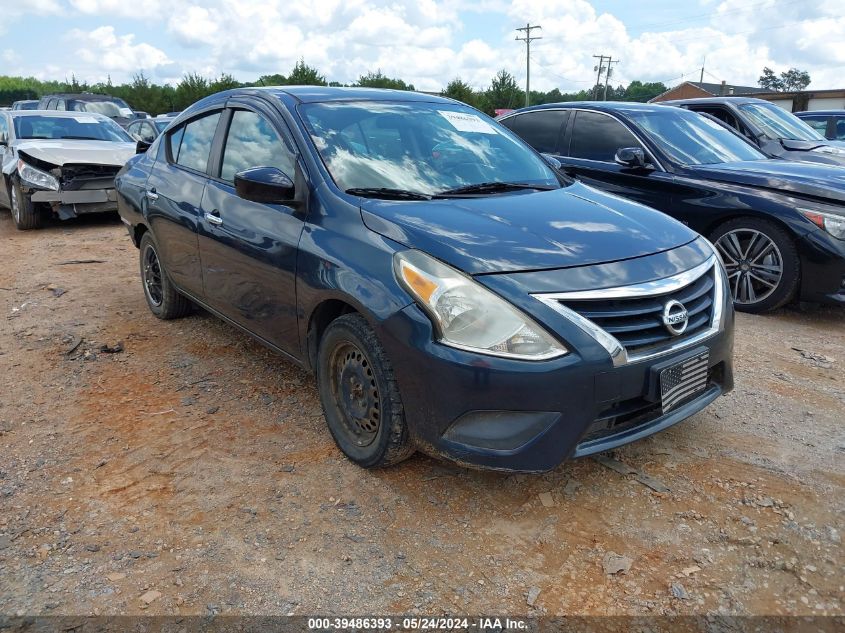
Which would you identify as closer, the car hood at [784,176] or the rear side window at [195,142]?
the rear side window at [195,142]

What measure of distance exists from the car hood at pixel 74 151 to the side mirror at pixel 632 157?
263 inches

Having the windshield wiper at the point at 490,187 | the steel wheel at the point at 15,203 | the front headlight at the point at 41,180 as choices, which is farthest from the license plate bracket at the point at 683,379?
the steel wheel at the point at 15,203

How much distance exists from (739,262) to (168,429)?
4.56 meters

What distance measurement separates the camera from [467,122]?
4000 millimetres

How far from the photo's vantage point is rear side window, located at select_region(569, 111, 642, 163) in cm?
631

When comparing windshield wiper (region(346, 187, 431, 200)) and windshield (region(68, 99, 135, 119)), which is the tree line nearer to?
windshield (region(68, 99, 135, 119))

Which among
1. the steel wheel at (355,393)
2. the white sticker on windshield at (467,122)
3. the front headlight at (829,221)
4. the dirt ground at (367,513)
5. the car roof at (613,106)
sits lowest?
the dirt ground at (367,513)

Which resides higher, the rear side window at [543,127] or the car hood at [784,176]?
the rear side window at [543,127]

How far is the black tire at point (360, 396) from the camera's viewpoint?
273 centimetres

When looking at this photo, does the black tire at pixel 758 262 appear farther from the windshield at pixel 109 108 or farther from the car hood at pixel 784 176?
the windshield at pixel 109 108

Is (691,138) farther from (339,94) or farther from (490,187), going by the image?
(339,94)

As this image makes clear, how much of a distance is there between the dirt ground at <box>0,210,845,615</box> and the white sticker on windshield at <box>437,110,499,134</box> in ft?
5.93

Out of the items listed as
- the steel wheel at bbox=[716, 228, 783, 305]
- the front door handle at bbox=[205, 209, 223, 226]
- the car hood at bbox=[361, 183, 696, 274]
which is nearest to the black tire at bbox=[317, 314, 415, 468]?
the car hood at bbox=[361, 183, 696, 274]

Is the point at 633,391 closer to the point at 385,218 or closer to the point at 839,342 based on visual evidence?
the point at 385,218
